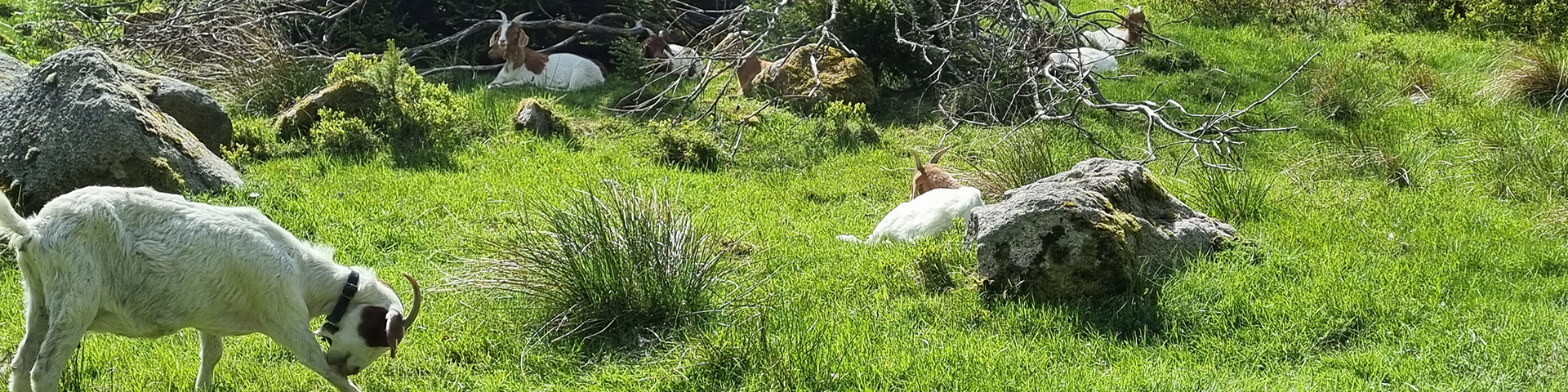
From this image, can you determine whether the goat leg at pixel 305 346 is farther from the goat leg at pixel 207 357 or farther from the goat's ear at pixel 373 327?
the goat leg at pixel 207 357

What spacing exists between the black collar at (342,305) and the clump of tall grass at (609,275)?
3.30 feet

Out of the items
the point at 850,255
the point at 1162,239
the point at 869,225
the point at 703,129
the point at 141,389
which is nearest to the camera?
the point at 141,389

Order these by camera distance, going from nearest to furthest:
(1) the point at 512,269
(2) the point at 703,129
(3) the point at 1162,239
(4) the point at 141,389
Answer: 1. (4) the point at 141,389
2. (1) the point at 512,269
3. (3) the point at 1162,239
4. (2) the point at 703,129

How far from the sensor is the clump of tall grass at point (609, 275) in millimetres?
5262

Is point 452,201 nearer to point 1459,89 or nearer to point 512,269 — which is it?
point 512,269

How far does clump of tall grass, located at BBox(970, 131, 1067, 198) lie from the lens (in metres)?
7.70

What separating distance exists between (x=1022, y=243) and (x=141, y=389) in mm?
3948

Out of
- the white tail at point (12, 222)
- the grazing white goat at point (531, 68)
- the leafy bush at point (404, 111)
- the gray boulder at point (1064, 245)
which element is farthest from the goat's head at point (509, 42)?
the white tail at point (12, 222)

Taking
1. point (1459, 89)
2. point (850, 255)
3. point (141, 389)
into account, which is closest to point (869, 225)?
point (850, 255)

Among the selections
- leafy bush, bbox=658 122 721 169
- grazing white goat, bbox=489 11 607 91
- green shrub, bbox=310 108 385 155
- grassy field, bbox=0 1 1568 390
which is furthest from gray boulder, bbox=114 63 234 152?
grazing white goat, bbox=489 11 607 91

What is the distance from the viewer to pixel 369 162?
8.82m

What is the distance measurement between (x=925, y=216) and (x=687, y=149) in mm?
2911

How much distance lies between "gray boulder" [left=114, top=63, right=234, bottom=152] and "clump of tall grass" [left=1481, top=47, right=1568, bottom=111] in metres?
10.3

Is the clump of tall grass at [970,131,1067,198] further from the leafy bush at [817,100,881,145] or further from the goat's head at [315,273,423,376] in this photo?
the goat's head at [315,273,423,376]
